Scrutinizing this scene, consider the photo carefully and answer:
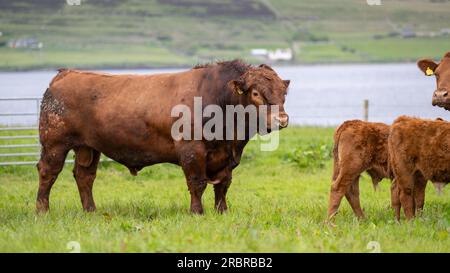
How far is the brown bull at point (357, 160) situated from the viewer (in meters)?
11.4

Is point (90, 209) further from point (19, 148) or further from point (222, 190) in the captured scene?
point (19, 148)

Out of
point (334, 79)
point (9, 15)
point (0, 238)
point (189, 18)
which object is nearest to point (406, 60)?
point (334, 79)

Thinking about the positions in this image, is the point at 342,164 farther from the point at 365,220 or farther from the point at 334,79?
the point at 334,79

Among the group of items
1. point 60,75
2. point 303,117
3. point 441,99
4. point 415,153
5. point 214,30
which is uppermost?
point 60,75

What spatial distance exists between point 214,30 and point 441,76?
11895 cm

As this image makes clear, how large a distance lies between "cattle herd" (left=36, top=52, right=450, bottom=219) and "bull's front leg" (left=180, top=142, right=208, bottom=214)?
0.5 inches

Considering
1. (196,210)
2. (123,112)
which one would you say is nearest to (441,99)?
(196,210)

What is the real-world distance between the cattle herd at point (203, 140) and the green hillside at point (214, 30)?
74.6 metres

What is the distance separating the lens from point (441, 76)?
12.1 m

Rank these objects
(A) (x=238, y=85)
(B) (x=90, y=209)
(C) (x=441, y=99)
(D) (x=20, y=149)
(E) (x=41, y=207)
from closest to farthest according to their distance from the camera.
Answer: (C) (x=441, y=99) → (A) (x=238, y=85) → (E) (x=41, y=207) → (B) (x=90, y=209) → (D) (x=20, y=149)

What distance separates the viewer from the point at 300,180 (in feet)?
55.2

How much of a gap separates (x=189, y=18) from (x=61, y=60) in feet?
142

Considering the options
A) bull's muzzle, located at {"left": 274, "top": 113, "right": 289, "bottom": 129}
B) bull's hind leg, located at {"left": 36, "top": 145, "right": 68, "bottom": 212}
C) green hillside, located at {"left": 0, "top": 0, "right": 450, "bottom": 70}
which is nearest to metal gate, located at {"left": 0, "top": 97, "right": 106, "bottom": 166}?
bull's hind leg, located at {"left": 36, "top": 145, "right": 68, "bottom": 212}

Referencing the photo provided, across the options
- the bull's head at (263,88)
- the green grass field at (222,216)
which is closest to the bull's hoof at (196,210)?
the green grass field at (222,216)
